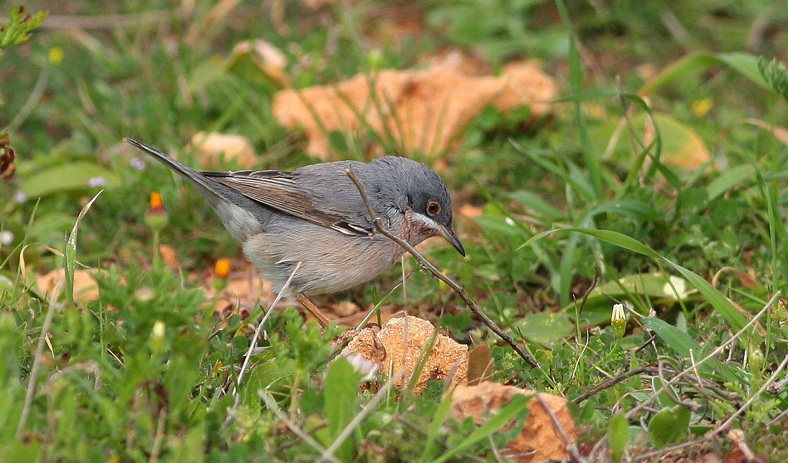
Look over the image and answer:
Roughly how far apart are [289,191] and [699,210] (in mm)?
2299

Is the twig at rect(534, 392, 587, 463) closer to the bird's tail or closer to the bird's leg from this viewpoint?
the bird's leg

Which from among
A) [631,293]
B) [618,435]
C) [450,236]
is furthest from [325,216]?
[618,435]

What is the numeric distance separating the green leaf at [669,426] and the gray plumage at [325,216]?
78.8 inches

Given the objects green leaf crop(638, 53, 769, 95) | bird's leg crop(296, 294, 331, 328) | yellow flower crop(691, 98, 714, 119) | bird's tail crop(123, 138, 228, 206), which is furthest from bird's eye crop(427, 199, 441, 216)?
yellow flower crop(691, 98, 714, 119)

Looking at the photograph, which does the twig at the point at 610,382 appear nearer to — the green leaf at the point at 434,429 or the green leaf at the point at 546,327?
the green leaf at the point at 434,429

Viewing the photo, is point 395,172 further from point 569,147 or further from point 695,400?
point 695,400

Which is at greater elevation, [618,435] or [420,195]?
[618,435]

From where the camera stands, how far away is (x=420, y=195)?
525 centimetres

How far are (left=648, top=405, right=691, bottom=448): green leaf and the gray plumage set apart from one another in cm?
200

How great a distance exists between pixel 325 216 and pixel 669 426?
2.49m

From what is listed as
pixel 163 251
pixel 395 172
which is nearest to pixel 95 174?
pixel 163 251

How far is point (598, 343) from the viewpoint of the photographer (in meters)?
3.93

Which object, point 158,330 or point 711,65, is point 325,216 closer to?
point 158,330

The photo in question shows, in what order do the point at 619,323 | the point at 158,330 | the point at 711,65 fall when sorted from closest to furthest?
the point at 158,330 < the point at 619,323 < the point at 711,65
